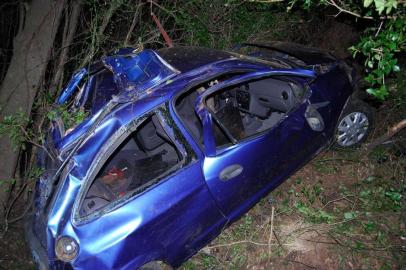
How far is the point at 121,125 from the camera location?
2863mm

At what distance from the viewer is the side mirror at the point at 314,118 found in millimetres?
3795

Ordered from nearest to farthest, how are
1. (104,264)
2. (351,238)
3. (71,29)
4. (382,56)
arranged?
(382,56), (104,264), (351,238), (71,29)

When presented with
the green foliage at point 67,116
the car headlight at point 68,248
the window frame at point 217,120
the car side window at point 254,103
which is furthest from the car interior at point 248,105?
the car headlight at point 68,248

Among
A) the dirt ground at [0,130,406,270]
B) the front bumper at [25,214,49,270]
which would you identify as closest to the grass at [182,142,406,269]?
the dirt ground at [0,130,406,270]

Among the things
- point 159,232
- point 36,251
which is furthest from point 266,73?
point 36,251

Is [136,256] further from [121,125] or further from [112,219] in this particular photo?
[121,125]

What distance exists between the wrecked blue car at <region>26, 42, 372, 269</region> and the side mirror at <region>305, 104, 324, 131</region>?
1cm

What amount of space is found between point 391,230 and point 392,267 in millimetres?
447

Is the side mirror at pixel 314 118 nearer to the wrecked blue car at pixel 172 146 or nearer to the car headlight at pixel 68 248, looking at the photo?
the wrecked blue car at pixel 172 146

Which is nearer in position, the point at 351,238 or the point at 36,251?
the point at 36,251

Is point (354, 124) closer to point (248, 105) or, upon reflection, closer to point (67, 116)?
point (248, 105)

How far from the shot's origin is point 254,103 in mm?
4305

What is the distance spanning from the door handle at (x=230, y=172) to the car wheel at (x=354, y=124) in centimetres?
163

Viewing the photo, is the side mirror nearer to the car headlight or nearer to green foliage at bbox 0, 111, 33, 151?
the car headlight
